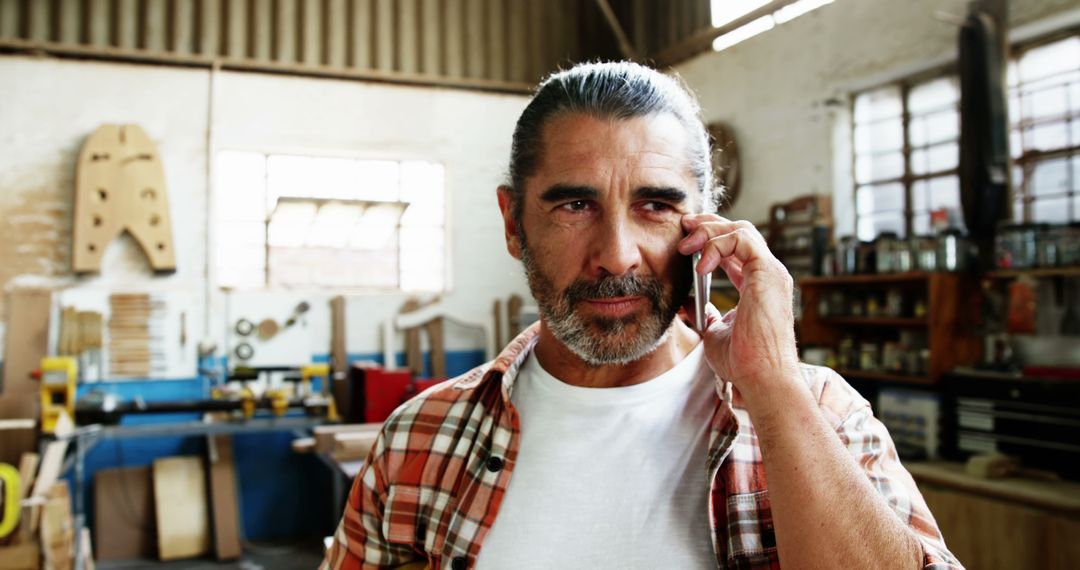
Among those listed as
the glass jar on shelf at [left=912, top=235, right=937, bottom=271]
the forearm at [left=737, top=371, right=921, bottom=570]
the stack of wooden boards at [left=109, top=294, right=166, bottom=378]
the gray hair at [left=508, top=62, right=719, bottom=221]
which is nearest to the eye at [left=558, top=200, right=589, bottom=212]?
the gray hair at [left=508, top=62, right=719, bottom=221]

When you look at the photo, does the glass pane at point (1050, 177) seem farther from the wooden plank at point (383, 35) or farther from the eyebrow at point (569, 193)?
the wooden plank at point (383, 35)

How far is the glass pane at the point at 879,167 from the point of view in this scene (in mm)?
4629

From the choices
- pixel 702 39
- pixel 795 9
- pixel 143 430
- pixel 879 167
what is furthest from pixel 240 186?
pixel 879 167

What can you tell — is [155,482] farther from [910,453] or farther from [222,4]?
[910,453]

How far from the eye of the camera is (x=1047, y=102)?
3865 mm

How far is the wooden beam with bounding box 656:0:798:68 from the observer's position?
206 inches

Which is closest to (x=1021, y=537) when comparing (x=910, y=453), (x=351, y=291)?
(x=910, y=453)

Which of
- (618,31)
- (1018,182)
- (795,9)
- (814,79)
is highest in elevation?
(618,31)

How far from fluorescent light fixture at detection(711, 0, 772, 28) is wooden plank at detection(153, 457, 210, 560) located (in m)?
4.87

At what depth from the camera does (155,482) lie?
545 cm

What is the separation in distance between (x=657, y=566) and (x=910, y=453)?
3.18 meters

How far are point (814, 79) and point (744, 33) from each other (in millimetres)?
821

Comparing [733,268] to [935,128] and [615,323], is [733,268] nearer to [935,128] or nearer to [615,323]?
[615,323]

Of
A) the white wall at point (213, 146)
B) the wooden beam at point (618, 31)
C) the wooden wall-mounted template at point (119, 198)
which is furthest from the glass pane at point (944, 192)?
the wooden wall-mounted template at point (119, 198)
